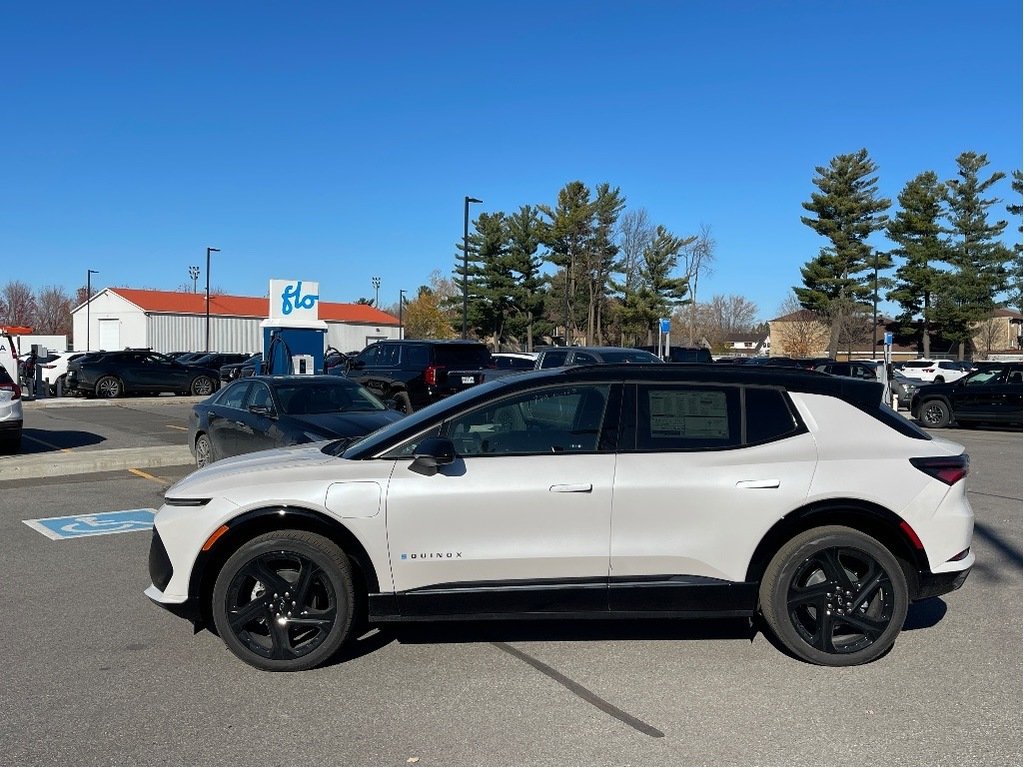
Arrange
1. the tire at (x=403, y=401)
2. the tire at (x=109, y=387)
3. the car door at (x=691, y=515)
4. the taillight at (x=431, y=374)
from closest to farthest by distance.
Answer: the car door at (x=691, y=515) < the tire at (x=403, y=401) < the taillight at (x=431, y=374) < the tire at (x=109, y=387)

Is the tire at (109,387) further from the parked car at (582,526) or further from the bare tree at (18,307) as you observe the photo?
the bare tree at (18,307)

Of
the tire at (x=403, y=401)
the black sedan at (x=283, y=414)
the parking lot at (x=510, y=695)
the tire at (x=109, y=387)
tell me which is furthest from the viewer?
the tire at (x=109, y=387)

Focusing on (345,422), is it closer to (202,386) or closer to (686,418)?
(686,418)

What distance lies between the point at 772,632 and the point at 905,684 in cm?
77

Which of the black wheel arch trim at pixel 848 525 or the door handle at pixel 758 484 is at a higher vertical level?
the door handle at pixel 758 484

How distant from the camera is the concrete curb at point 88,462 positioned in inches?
471

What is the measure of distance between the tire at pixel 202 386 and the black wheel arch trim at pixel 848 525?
28.7 meters

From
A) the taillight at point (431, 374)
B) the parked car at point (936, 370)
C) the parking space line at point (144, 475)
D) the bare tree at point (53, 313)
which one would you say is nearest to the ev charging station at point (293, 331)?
the taillight at point (431, 374)

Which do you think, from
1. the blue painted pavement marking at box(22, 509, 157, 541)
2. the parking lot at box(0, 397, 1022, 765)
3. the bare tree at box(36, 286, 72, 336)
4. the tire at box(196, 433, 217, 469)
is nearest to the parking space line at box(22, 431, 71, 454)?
the tire at box(196, 433, 217, 469)

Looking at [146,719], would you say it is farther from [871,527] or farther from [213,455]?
[213,455]

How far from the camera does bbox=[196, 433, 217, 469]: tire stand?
39.0 ft

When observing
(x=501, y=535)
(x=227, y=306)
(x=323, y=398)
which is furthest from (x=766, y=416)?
(x=227, y=306)

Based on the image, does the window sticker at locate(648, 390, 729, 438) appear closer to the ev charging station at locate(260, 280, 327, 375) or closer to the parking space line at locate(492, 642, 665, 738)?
the parking space line at locate(492, 642, 665, 738)

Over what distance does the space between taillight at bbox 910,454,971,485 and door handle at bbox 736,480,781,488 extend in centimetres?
77
